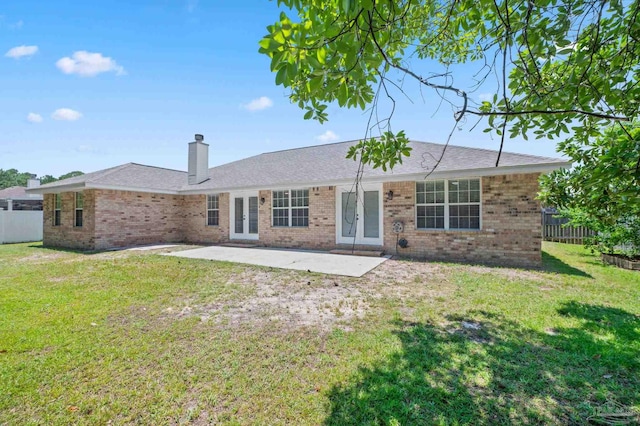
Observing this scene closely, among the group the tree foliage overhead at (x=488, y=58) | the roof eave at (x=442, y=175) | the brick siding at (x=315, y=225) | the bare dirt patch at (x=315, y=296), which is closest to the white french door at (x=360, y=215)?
the brick siding at (x=315, y=225)

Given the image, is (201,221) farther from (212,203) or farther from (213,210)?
(212,203)

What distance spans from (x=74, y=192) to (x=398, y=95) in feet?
49.6

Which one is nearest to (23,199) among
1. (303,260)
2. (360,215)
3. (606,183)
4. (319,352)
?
(303,260)

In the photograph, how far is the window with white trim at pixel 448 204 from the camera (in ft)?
29.2

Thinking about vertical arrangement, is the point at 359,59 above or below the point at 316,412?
above

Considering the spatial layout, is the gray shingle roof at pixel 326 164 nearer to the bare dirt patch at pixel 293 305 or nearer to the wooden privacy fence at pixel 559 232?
the bare dirt patch at pixel 293 305

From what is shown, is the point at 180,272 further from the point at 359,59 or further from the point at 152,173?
the point at 152,173

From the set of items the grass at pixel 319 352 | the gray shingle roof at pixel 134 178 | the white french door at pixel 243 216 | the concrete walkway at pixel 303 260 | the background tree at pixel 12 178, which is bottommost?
the grass at pixel 319 352

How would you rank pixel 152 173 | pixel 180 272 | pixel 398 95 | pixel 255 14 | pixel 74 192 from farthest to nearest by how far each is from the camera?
pixel 152 173 < pixel 74 192 < pixel 180 272 < pixel 255 14 < pixel 398 95

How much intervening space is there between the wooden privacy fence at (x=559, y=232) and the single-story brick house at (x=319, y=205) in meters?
7.66

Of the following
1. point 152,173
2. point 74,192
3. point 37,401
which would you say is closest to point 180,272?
point 37,401

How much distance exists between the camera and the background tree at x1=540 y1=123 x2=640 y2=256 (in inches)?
86.6

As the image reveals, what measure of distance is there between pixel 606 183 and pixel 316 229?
9.34 meters

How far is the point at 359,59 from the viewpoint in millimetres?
1919
